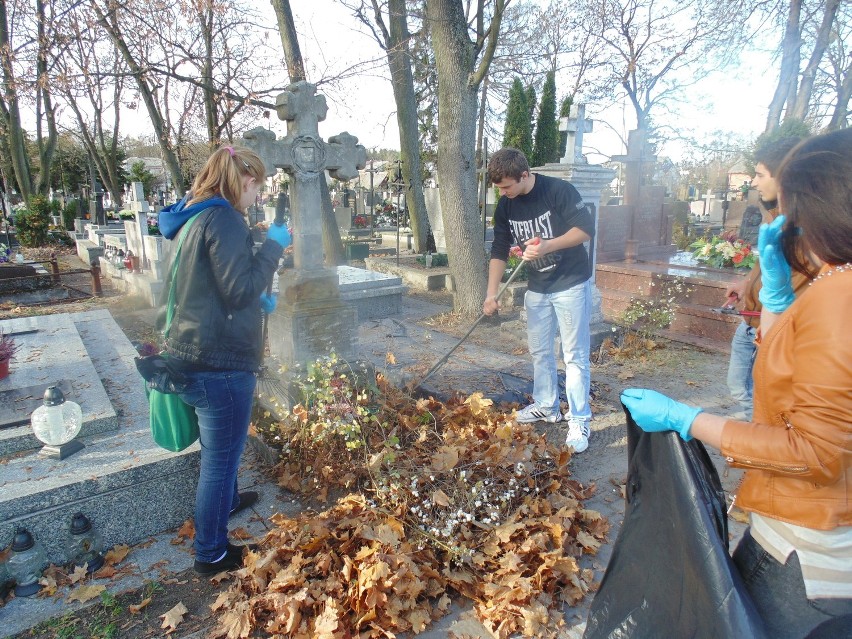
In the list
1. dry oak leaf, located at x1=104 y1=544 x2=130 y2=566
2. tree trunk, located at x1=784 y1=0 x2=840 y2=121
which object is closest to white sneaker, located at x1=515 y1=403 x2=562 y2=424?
dry oak leaf, located at x1=104 y1=544 x2=130 y2=566

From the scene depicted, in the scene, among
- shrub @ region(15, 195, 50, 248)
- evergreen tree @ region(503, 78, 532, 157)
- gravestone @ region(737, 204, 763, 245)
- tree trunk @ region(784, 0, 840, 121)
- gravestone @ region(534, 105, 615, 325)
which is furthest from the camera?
evergreen tree @ region(503, 78, 532, 157)

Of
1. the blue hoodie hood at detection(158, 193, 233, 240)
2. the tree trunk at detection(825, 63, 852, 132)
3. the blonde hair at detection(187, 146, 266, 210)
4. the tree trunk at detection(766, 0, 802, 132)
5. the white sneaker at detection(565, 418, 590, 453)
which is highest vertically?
the tree trunk at detection(766, 0, 802, 132)

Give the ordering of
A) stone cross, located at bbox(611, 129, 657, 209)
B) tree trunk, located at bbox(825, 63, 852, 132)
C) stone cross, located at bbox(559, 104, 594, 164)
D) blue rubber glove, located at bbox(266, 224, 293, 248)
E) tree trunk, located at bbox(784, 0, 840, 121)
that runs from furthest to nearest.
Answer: tree trunk, located at bbox(825, 63, 852, 132) < tree trunk, located at bbox(784, 0, 840, 121) < stone cross, located at bbox(611, 129, 657, 209) < stone cross, located at bbox(559, 104, 594, 164) < blue rubber glove, located at bbox(266, 224, 293, 248)

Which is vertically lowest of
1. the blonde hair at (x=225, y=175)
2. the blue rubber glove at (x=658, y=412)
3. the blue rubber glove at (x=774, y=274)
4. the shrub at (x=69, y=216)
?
the blue rubber glove at (x=658, y=412)

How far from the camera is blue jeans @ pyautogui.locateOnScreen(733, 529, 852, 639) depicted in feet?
4.33

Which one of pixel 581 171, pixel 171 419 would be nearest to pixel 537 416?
pixel 171 419

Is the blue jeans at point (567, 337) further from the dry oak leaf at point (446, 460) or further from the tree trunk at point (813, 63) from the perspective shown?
the tree trunk at point (813, 63)

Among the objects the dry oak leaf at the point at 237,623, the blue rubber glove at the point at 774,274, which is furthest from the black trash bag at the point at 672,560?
the dry oak leaf at the point at 237,623

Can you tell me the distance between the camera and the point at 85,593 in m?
2.42

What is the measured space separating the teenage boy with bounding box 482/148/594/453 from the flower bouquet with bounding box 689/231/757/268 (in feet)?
16.8

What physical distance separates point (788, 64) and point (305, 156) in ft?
62.2

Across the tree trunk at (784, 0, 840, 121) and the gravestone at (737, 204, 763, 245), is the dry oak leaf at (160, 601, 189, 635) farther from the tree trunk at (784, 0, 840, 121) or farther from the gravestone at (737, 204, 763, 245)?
the tree trunk at (784, 0, 840, 121)

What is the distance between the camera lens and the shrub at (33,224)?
16.0 m

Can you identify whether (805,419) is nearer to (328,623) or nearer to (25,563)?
(328,623)
